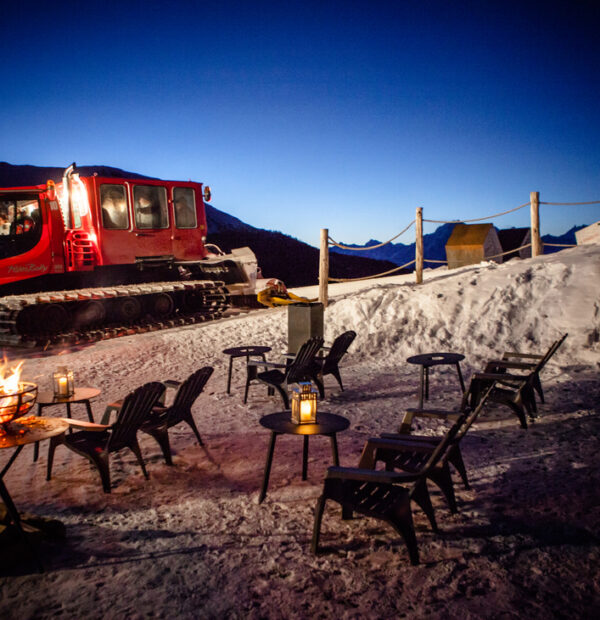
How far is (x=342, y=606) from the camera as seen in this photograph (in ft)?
8.71

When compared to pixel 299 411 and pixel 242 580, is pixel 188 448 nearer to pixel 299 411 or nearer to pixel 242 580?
pixel 299 411

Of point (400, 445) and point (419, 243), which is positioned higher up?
point (419, 243)

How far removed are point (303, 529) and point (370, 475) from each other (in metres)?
0.69

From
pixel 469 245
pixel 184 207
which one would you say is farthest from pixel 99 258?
pixel 469 245

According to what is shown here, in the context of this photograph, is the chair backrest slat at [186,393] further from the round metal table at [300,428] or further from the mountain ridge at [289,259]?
the mountain ridge at [289,259]

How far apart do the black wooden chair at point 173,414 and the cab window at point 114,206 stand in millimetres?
7514

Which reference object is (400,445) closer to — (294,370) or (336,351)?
(294,370)

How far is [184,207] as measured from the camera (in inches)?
494

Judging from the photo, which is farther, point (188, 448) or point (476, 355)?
point (476, 355)

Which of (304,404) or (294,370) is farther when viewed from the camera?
(294,370)

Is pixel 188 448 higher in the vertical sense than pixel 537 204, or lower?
lower

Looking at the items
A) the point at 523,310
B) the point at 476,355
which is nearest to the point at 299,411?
the point at 476,355

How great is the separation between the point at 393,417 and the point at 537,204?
6.50 m

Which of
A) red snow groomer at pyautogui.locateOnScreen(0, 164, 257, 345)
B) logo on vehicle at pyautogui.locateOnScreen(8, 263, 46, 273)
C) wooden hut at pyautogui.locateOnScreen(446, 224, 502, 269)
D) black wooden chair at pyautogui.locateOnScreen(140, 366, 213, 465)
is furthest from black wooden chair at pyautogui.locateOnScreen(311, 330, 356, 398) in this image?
wooden hut at pyautogui.locateOnScreen(446, 224, 502, 269)
